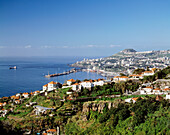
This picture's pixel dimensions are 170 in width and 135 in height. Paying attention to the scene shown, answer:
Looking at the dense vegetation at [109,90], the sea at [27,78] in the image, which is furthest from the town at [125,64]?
the dense vegetation at [109,90]

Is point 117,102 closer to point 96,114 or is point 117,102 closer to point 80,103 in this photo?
point 96,114

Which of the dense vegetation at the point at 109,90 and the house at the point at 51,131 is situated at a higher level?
the dense vegetation at the point at 109,90

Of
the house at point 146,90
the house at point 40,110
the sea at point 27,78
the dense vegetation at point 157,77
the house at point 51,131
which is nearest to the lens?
the house at point 51,131

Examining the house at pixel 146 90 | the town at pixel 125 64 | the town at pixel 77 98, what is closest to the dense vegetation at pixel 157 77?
the town at pixel 77 98

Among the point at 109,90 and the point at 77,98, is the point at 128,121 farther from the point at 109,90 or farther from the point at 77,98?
the point at 109,90

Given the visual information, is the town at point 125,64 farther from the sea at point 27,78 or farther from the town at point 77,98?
the town at point 77,98

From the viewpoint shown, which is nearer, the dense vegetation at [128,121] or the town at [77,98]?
the dense vegetation at [128,121]

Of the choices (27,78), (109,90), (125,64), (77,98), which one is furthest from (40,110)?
(125,64)

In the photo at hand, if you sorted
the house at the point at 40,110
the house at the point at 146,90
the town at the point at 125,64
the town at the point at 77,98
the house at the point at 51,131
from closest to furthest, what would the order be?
the house at the point at 51,131
the town at the point at 77,98
the house at the point at 40,110
the house at the point at 146,90
the town at the point at 125,64

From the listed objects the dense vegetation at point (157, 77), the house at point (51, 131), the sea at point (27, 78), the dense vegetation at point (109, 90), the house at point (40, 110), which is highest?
the dense vegetation at point (157, 77)

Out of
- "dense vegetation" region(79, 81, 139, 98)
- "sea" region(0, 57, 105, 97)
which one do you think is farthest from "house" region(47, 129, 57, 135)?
"sea" region(0, 57, 105, 97)

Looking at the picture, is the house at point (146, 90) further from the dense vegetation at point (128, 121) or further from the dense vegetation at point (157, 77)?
the dense vegetation at point (128, 121)
